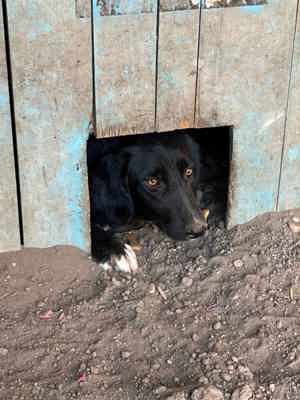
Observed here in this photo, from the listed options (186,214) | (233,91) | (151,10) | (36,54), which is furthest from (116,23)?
(186,214)

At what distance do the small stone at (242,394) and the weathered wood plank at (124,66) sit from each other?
116 centimetres

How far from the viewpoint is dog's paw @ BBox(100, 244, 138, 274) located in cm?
332

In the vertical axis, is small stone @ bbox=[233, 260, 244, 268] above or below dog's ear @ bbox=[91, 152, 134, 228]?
below

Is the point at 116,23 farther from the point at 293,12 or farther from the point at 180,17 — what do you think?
the point at 293,12

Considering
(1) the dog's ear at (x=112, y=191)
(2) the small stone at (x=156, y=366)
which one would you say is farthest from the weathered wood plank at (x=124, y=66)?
(2) the small stone at (x=156, y=366)

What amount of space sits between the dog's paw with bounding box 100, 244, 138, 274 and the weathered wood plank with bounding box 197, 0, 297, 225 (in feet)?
1.81

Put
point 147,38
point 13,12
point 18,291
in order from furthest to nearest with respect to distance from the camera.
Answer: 1. point 18,291
2. point 147,38
3. point 13,12

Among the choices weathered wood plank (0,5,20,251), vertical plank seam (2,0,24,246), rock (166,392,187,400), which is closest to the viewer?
rock (166,392,187,400)

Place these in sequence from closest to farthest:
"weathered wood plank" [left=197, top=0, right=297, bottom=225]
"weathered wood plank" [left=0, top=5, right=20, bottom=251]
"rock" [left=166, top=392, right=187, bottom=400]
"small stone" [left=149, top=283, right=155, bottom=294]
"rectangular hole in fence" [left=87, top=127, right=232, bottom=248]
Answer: "rock" [left=166, top=392, right=187, bottom=400]
"weathered wood plank" [left=0, top=5, right=20, bottom=251]
"weathered wood plank" [left=197, top=0, right=297, bottom=225]
"small stone" [left=149, top=283, right=155, bottom=294]
"rectangular hole in fence" [left=87, top=127, right=232, bottom=248]

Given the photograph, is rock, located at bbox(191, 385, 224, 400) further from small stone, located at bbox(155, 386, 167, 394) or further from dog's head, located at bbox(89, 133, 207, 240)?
dog's head, located at bbox(89, 133, 207, 240)

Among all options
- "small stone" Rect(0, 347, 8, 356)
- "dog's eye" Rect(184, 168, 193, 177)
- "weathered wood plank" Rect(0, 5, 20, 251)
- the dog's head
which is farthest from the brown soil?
"dog's eye" Rect(184, 168, 193, 177)

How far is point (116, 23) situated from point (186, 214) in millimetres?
883

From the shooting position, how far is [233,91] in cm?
321

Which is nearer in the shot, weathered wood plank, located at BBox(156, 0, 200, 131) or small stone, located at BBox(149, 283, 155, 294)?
weathered wood plank, located at BBox(156, 0, 200, 131)
